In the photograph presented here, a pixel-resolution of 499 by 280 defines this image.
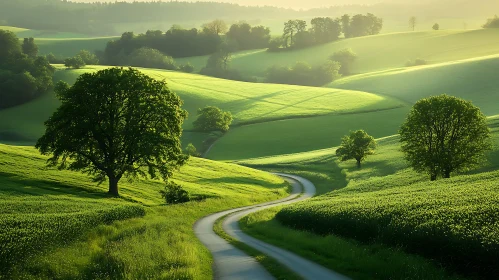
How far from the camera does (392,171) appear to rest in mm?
66875

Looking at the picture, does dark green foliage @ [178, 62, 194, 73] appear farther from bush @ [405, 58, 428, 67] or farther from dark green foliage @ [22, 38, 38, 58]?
bush @ [405, 58, 428, 67]

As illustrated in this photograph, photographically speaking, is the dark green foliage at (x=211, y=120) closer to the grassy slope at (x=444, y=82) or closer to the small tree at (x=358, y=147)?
the small tree at (x=358, y=147)

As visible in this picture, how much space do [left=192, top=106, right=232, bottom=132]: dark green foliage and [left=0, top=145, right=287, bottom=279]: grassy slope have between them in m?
52.8

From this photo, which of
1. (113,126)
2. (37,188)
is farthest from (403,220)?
(37,188)

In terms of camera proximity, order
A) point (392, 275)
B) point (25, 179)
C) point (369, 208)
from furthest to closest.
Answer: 1. point (25, 179)
2. point (369, 208)
3. point (392, 275)

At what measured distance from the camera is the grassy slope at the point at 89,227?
19750mm

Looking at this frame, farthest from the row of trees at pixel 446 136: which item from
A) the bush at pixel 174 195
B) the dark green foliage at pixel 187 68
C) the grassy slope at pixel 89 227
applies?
the dark green foliage at pixel 187 68

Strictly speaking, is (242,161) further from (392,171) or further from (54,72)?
(54,72)

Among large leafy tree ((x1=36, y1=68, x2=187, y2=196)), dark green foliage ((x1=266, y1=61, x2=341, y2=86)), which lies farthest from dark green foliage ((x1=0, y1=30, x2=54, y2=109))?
dark green foliage ((x1=266, y1=61, x2=341, y2=86))

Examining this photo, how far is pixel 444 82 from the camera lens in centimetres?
13512

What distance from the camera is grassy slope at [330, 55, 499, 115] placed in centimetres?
12078

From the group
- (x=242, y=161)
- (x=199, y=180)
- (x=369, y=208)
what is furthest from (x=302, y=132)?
(x=369, y=208)

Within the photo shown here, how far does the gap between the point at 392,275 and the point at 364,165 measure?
6040 cm

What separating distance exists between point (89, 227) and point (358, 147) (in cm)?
5634
